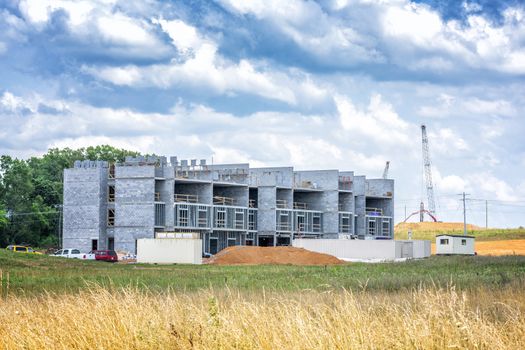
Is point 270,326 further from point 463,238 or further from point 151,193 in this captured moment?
point 463,238

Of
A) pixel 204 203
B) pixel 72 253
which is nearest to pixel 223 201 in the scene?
pixel 204 203

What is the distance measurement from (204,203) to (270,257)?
1594 centimetres

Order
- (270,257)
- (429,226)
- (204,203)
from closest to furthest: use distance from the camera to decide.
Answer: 1. (270,257)
2. (204,203)
3. (429,226)

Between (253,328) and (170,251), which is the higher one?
(253,328)

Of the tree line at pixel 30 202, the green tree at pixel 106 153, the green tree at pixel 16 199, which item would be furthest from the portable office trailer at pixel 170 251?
the green tree at pixel 106 153

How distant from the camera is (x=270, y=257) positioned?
79250 mm

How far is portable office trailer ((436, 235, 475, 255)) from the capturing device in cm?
9131

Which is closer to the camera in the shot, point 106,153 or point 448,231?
point 106,153

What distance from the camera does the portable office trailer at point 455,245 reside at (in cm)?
9131

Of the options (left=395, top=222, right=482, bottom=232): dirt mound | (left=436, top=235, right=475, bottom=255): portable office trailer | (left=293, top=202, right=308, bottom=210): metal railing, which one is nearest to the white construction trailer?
(left=436, top=235, right=475, bottom=255): portable office trailer

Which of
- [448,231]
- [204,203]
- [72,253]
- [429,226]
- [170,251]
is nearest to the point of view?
[170,251]

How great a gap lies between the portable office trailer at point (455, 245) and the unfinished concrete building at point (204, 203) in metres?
12.7

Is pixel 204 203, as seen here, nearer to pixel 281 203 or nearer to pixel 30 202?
pixel 281 203

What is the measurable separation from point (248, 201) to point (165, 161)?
1143 cm
